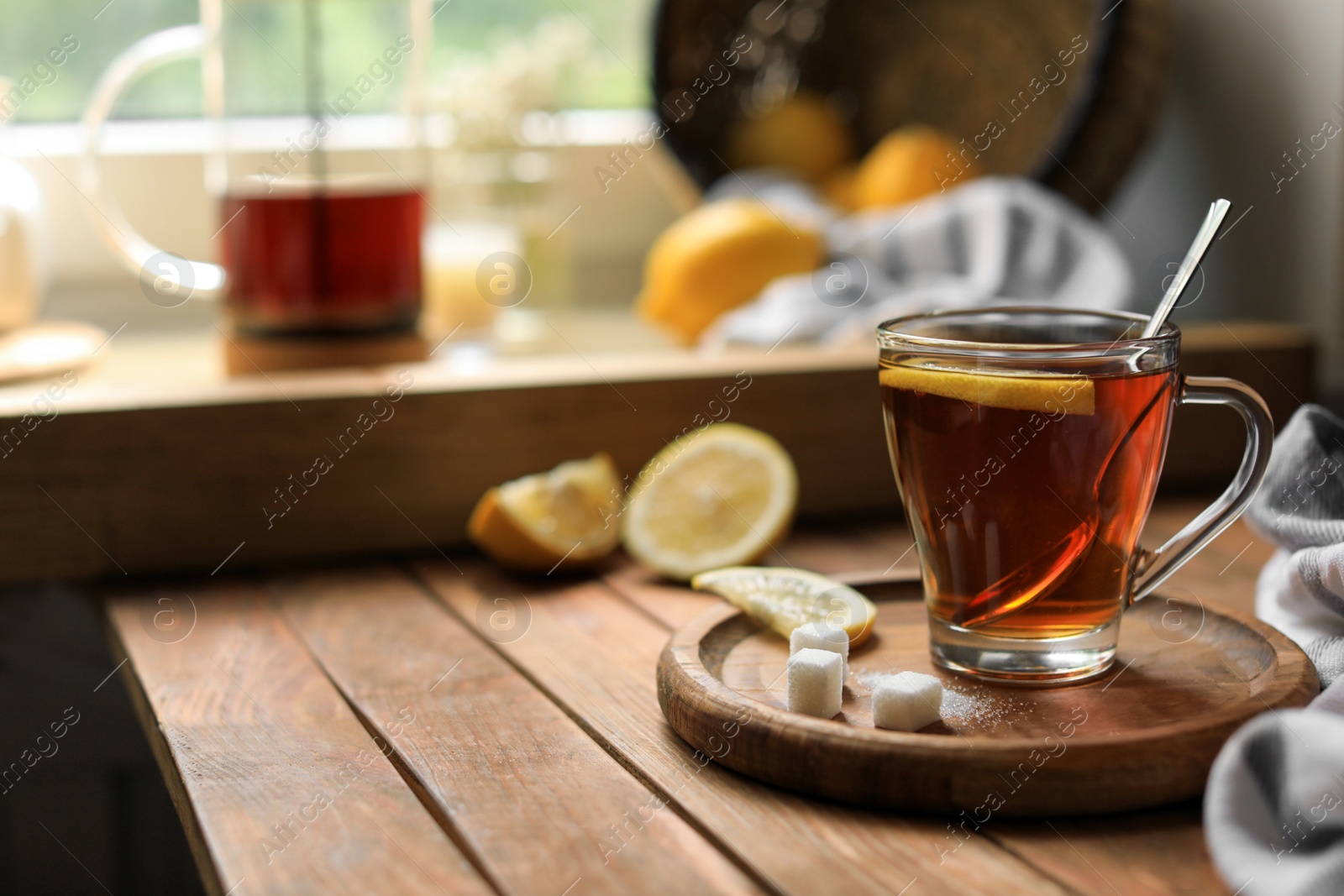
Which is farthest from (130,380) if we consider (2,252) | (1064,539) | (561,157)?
(1064,539)

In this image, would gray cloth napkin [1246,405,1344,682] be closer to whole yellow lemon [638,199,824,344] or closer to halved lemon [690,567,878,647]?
halved lemon [690,567,878,647]

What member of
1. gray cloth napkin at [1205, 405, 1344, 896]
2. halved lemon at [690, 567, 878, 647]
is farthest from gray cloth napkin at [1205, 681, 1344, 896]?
halved lemon at [690, 567, 878, 647]

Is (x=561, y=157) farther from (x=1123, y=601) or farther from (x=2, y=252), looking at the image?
(x=1123, y=601)

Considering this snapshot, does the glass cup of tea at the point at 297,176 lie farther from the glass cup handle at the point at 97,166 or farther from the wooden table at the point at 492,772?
the wooden table at the point at 492,772

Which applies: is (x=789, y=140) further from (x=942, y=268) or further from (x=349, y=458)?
(x=349, y=458)

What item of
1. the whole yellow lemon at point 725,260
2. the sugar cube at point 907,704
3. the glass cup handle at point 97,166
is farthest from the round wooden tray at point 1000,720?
the glass cup handle at point 97,166
